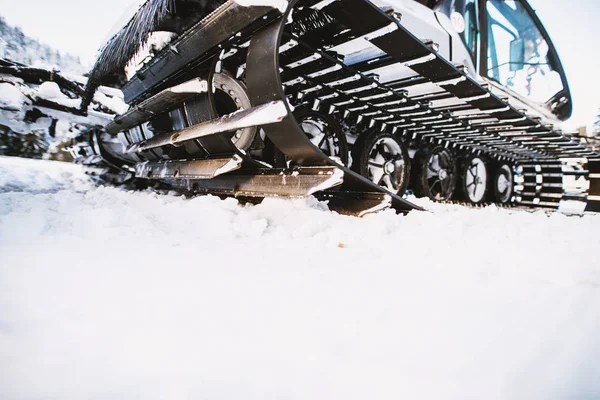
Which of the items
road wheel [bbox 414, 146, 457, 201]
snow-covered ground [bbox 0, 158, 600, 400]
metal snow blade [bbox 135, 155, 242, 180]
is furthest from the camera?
road wheel [bbox 414, 146, 457, 201]

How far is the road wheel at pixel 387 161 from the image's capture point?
3570mm

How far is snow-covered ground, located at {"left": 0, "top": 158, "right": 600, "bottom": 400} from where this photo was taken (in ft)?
2.00

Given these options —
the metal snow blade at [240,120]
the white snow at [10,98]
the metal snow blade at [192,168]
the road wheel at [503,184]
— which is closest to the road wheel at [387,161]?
the metal snow blade at [192,168]

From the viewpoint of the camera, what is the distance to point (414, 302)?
0.92m

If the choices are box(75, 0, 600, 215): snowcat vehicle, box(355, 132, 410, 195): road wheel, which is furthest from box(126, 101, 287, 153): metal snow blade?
box(355, 132, 410, 195): road wheel

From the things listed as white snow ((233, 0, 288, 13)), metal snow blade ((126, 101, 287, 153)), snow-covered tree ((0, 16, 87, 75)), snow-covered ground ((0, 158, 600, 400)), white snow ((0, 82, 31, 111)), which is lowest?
snow-covered ground ((0, 158, 600, 400))

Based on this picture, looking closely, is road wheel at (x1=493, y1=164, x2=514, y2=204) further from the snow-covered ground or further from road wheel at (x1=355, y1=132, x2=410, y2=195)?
the snow-covered ground

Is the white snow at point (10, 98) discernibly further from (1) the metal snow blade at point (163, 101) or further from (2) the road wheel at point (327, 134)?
(2) the road wheel at point (327, 134)

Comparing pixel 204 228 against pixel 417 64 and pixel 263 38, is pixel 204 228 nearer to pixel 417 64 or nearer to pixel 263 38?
pixel 263 38

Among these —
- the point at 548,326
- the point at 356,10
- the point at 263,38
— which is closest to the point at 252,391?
the point at 548,326

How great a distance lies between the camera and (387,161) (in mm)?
3881

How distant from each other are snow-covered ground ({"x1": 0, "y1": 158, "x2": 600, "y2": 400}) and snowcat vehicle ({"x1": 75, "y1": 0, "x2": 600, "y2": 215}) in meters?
0.64

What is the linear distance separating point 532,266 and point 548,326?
48 cm

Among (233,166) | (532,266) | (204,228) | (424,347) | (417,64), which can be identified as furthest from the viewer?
(417,64)
